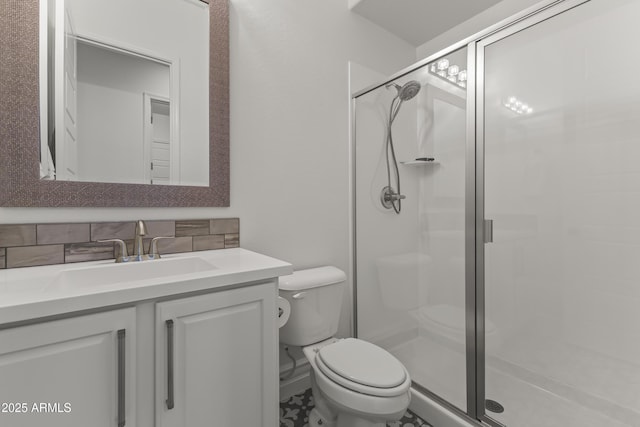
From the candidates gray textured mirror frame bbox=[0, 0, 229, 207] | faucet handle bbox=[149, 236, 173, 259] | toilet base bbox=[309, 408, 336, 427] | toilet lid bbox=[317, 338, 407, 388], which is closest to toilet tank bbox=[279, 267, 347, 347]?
toilet lid bbox=[317, 338, 407, 388]

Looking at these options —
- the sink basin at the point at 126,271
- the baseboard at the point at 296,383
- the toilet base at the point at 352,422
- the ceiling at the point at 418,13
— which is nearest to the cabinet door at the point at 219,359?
the sink basin at the point at 126,271

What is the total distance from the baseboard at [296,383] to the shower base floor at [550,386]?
66 cm

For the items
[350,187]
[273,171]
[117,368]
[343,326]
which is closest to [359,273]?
[343,326]

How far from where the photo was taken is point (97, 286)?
0.75 m

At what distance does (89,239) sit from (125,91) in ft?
2.00

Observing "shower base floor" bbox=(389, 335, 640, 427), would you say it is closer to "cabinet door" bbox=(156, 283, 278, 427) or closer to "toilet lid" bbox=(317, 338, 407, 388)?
"toilet lid" bbox=(317, 338, 407, 388)

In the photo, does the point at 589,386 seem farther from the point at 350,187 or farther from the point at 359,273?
the point at 350,187

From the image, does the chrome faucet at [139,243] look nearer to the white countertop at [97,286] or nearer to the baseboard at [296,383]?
the white countertop at [97,286]

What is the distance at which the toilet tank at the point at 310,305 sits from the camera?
139cm

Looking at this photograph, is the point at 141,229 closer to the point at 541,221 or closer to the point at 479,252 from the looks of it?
the point at 479,252

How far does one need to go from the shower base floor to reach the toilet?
480 mm

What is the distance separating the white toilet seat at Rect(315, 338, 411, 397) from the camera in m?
1.05

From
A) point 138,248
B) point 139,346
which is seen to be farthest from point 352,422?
point 138,248

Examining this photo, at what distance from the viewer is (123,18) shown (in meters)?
1.19
